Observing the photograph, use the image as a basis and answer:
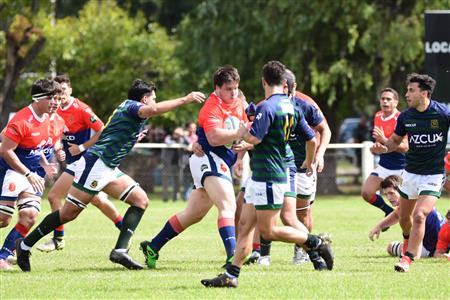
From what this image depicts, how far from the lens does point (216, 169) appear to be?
11.8 m

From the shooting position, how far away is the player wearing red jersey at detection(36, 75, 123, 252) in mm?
14477

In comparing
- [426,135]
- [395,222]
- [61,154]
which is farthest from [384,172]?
[61,154]

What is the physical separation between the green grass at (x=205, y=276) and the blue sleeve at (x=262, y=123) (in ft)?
4.78

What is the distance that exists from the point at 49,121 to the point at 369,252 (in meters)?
4.64

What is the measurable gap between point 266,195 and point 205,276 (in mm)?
1515

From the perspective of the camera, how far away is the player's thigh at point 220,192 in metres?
11.7

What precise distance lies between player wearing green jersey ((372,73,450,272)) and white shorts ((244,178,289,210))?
2.21 m

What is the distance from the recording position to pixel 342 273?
11406 mm

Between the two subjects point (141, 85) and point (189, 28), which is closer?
point (141, 85)

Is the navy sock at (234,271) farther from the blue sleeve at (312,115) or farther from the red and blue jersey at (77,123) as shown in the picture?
the red and blue jersey at (77,123)

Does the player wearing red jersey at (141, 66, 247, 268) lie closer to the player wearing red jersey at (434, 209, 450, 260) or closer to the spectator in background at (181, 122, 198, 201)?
the player wearing red jersey at (434, 209, 450, 260)

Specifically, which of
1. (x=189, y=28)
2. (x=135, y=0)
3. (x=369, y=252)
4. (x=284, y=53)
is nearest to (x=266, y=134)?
(x=369, y=252)

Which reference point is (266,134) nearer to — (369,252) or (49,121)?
(49,121)

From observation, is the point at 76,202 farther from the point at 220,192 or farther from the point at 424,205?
the point at 424,205
